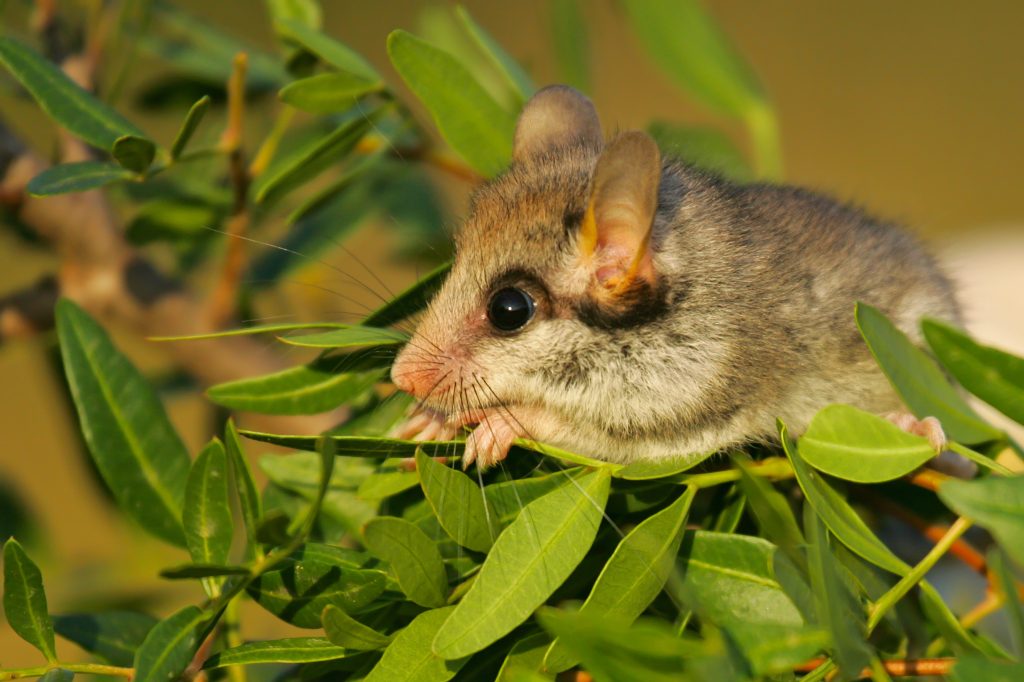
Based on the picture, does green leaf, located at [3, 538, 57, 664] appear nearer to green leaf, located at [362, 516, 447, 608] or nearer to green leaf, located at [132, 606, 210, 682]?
green leaf, located at [132, 606, 210, 682]

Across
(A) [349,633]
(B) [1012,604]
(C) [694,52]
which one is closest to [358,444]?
(A) [349,633]

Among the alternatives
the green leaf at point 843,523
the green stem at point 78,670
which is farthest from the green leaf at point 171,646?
the green leaf at point 843,523

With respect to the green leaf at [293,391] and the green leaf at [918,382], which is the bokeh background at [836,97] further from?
the green leaf at [918,382]

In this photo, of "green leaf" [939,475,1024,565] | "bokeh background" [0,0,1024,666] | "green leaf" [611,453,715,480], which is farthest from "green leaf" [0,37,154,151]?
"bokeh background" [0,0,1024,666]

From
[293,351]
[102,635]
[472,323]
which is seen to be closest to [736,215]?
[472,323]

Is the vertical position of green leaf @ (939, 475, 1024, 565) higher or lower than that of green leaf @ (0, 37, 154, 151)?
lower
